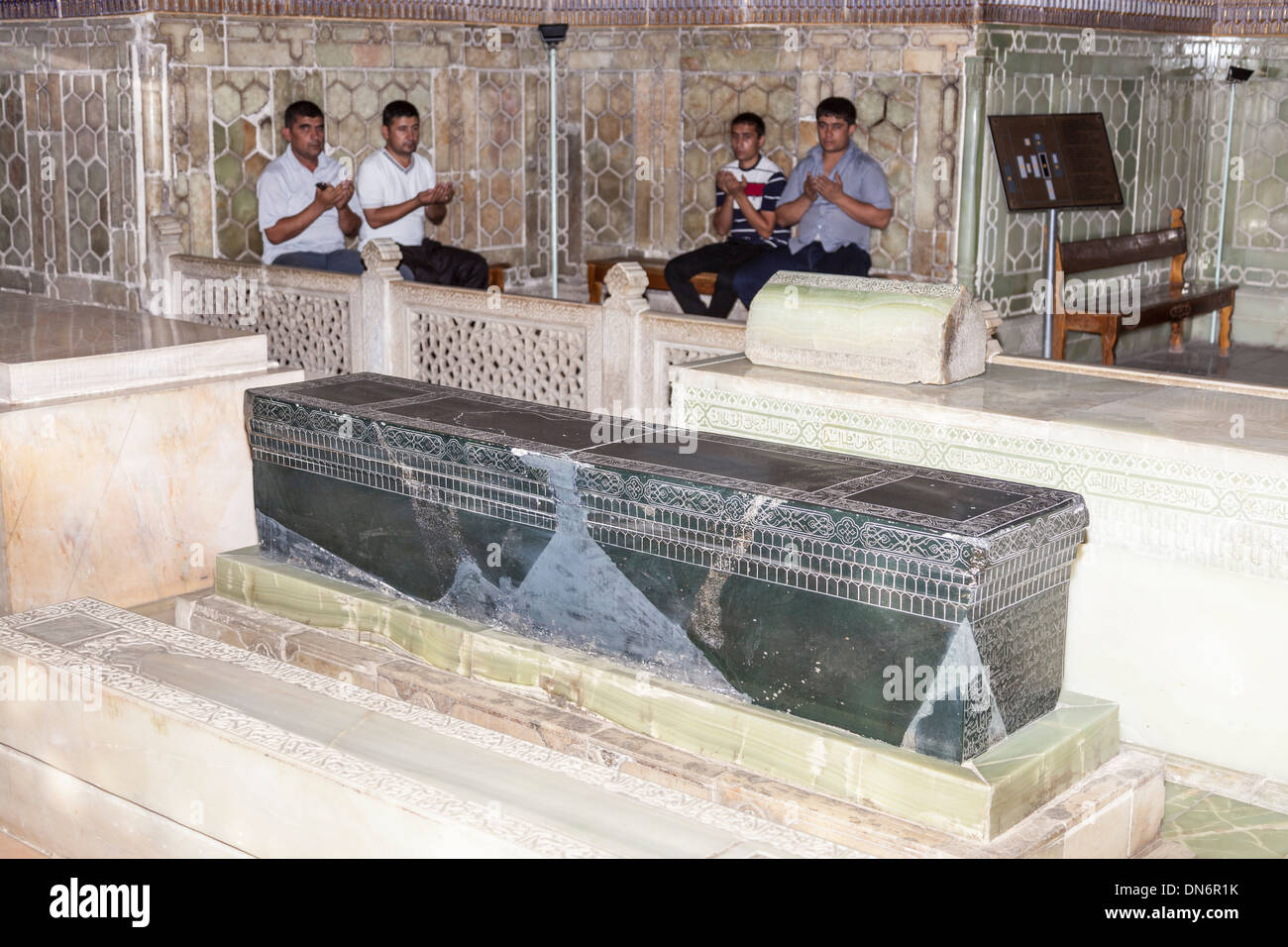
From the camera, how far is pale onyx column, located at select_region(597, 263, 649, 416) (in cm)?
618

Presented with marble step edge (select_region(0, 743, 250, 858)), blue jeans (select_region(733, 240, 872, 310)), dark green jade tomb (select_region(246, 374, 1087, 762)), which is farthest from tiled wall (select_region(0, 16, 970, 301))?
marble step edge (select_region(0, 743, 250, 858))

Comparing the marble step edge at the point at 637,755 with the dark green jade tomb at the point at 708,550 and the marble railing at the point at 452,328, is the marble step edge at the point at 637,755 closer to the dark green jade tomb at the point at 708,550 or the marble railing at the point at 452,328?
the dark green jade tomb at the point at 708,550

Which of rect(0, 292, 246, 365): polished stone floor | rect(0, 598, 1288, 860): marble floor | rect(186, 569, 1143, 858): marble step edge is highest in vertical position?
rect(0, 292, 246, 365): polished stone floor

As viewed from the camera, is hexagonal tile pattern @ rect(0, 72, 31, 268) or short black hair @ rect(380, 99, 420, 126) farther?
hexagonal tile pattern @ rect(0, 72, 31, 268)

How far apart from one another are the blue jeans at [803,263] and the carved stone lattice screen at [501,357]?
62.0 inches

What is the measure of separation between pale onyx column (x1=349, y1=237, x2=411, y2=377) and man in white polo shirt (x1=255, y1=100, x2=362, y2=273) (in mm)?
1078

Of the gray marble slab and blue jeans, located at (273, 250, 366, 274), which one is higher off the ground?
blue jeans, located at (273, 250, 366, 274)

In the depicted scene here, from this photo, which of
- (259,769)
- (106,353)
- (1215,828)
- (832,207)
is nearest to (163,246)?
(106,353)

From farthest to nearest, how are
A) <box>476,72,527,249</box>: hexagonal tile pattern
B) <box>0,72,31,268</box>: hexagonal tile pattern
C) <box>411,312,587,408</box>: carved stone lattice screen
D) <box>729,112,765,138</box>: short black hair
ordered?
<box>476,72,527,249</box>: hexagonal tile pattern < <box>0,72,31,268</box>: hexagonal tile pattern < <box>729,112,765,138</box>: short black hair < <box>411,312,587,408</box>: carved stone lattice screen

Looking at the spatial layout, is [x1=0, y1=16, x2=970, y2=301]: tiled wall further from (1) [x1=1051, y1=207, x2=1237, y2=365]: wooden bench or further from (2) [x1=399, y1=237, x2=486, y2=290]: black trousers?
(2) [x1=399, y1=237, x2=486, y2=290]: black trousers

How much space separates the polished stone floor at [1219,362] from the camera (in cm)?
907

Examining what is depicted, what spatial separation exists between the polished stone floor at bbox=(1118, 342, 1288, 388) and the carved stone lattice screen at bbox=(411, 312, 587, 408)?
4131 millimetres

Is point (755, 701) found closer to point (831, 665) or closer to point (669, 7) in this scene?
point (831, 665)

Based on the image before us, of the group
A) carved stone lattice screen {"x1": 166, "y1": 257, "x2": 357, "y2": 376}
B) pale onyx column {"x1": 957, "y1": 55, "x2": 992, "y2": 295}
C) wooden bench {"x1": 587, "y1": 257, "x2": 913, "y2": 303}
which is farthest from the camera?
wooden bench {"x1": 587, "y1": 257, "x2": 913, "y2": 303}
